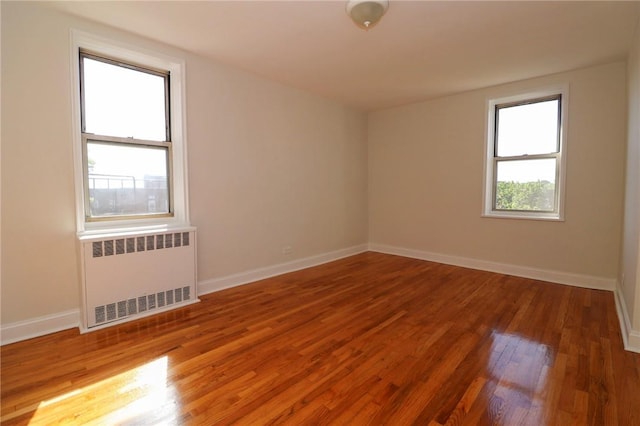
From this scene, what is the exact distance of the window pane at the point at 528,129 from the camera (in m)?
3.99

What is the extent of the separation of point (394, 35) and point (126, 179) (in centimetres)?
297

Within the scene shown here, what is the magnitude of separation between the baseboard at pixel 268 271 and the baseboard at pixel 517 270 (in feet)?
3.34

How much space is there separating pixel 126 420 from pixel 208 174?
8.16 ft

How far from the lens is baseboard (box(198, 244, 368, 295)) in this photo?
11.6 ft

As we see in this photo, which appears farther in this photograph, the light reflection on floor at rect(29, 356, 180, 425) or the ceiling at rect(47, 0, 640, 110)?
the ceiling at rect(47, 0, 640, 110)

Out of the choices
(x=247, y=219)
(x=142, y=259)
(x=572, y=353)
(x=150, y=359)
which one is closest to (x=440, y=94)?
(x=247, y=219)

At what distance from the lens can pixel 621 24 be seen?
264 centimetres

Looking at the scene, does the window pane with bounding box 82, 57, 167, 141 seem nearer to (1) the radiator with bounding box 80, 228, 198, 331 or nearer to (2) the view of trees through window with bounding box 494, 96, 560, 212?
(1) the radiator with bounding box 80, 228, 198, 331

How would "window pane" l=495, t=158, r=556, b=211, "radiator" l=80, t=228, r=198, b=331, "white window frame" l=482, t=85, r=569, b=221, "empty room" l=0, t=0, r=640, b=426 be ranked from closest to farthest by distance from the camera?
1. "empty room" l=0, t=0, r=640, b=426
2. "radiator" l=80, t=228, r=198, b=331
3. "white window frame" l=482, t=85, r=569, b=221
4. "window pane" l=495, t=158, r=556, b=211

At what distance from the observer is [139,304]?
285 cm

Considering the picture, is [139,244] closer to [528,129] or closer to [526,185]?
[526,185]

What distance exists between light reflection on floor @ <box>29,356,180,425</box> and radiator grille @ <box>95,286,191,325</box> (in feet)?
2.98

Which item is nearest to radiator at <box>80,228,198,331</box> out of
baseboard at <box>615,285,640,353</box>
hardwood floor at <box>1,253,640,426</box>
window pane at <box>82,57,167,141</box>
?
hardwood floor at <box>1,253,640,426</box>

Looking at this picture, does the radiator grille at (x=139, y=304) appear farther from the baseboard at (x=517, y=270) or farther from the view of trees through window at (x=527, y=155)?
the view of trees through window at (x=527, y=155)
